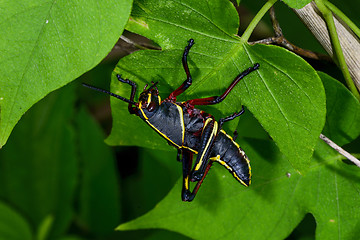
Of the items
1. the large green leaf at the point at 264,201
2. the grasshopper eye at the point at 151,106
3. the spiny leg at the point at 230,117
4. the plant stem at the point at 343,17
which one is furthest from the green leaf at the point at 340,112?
the grasshopper eye at the point at 151,106

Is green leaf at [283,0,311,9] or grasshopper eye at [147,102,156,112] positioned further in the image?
grasshopper eye at [147,102,156,112]

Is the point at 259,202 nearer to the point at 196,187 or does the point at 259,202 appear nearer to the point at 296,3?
the point at 196,187

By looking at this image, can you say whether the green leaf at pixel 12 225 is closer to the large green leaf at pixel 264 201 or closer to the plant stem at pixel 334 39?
the large green leaf at pixel 264 201

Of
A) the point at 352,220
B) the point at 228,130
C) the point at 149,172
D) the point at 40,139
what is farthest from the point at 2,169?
the point at 352,220

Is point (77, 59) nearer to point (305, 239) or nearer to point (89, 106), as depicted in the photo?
point (305, 239)

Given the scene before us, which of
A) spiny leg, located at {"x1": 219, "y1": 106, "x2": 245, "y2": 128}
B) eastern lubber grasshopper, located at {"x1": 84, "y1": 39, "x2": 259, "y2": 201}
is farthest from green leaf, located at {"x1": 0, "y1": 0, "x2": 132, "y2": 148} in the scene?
spiny leg, located at {"x1": 219, "y1": 106, "x2": 245, "y2": 128}

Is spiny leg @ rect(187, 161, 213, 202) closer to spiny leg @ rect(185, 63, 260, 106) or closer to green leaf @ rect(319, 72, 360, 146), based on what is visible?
spiny leg @ rect(185, 63, 260, 106)
